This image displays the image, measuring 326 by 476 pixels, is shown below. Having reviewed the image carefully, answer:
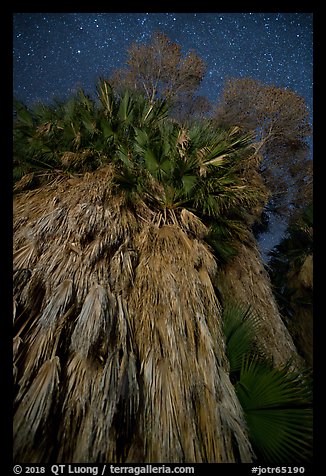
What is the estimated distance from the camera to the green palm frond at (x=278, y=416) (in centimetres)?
216

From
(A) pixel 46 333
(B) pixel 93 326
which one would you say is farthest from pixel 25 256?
(B) pixel 93 326

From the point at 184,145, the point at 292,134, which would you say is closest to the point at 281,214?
the point at 292,134

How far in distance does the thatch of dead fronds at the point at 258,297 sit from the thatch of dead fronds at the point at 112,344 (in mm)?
1064

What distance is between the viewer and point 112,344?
2072 mm

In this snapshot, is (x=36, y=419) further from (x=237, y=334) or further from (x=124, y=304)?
(x=237, y=334)

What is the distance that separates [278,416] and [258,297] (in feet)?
6.13

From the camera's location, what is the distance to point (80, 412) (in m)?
1.81

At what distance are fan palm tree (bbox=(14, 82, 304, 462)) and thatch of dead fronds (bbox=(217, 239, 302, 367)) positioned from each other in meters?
0.91

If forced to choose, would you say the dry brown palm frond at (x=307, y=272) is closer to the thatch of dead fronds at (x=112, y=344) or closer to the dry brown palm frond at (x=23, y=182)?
the thatch of dead fronds at (x=112, y=344)

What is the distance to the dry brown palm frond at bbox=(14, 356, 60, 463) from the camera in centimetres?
164
